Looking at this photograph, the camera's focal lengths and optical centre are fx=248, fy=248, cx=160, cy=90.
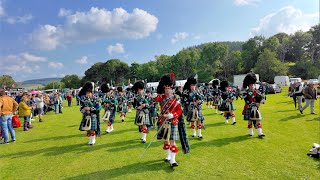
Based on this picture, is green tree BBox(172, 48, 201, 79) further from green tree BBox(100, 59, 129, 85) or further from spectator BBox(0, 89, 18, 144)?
spectator BBox(0, 89, 18, 144)

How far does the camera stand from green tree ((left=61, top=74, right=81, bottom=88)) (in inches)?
5114

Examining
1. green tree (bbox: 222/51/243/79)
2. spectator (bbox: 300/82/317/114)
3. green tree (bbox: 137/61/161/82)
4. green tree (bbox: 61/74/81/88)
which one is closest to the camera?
spectator (bbox: 300/82/317/114)

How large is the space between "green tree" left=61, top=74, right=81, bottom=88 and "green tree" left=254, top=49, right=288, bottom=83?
293ft

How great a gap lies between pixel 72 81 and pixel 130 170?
134m

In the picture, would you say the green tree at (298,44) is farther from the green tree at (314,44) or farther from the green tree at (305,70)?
the green tree at (305,70)

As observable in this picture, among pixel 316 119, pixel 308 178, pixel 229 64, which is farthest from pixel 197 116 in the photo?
pixel 229 64

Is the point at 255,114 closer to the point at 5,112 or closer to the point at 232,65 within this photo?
the point at 5,112

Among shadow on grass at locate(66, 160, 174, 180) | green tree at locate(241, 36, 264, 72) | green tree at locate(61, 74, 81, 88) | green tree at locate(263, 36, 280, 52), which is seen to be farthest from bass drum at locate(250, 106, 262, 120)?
green tree at locate(61, 74, 81, 88)

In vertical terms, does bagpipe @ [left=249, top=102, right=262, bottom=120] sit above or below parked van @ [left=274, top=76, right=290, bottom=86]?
below

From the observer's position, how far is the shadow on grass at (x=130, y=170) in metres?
7.11

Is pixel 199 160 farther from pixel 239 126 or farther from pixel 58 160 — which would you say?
pixel 239 126

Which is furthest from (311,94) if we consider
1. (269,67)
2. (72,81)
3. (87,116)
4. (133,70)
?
(72,81)

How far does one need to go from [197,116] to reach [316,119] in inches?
329

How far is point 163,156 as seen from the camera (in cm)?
859
